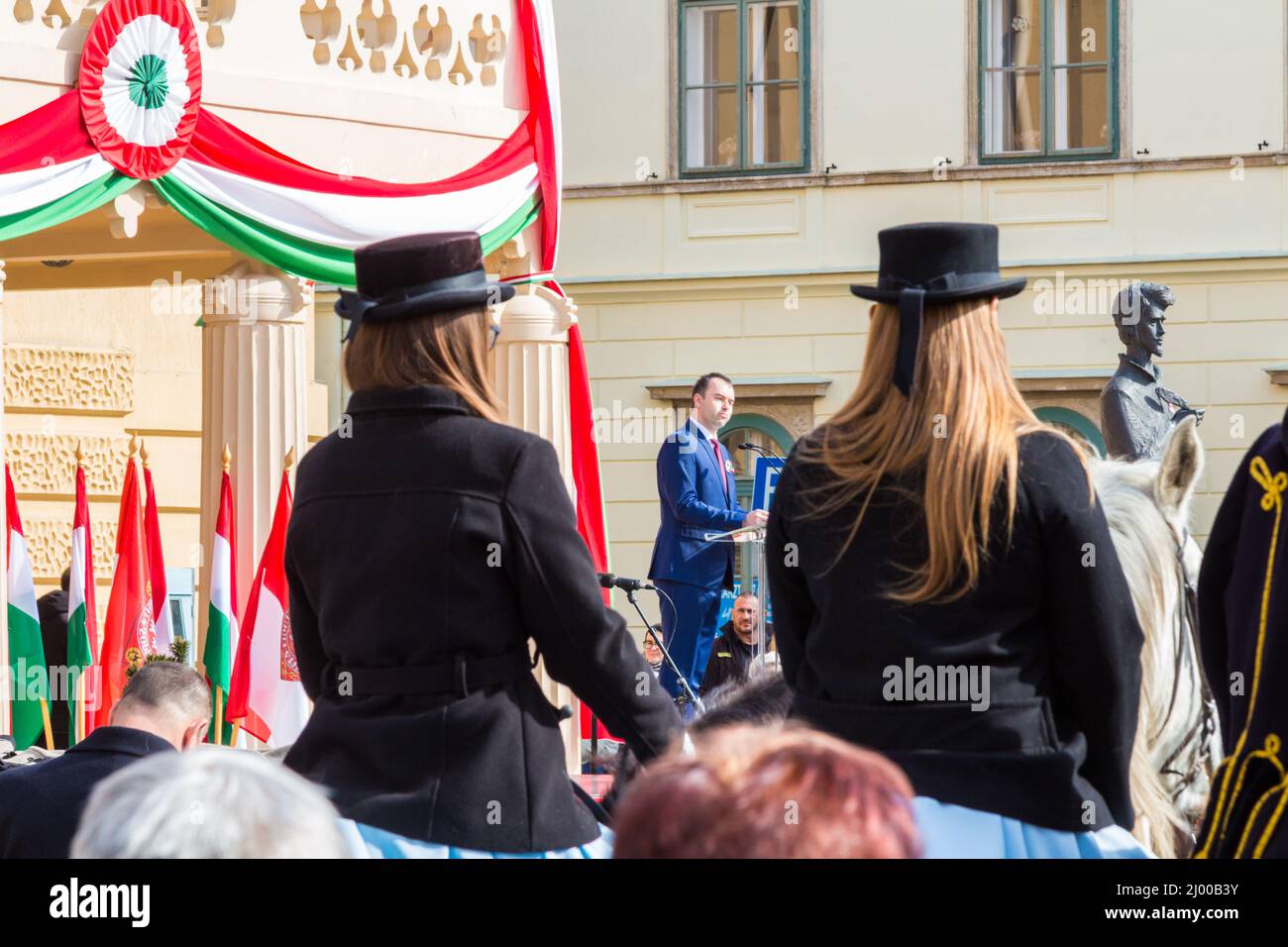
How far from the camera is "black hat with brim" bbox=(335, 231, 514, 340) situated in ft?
10.5

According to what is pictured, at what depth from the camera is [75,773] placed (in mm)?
3871

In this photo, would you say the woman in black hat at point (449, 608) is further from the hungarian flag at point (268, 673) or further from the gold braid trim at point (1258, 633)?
the hungarian flag at point (268, 673)

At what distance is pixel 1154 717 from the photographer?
3434mm

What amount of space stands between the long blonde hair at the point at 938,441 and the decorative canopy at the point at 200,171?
445 cm

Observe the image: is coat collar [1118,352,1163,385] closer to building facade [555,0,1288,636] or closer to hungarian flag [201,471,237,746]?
hungarian flag [201,471,237,746]

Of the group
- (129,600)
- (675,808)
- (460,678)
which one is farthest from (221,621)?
(675,808)

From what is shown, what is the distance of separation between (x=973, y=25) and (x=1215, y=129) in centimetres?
223

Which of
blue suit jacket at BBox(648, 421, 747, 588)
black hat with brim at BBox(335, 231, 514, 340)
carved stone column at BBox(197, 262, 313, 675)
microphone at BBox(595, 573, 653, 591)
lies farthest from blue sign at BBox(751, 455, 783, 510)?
black hat with brim at BBox(335, 231, 514, 340)

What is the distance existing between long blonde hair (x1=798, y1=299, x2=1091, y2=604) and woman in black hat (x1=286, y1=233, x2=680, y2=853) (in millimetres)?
425

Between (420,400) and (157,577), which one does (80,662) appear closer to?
(157,577)

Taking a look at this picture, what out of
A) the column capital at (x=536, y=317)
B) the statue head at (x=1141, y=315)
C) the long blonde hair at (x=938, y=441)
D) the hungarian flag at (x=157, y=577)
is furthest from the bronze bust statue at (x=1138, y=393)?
the hungarian flag at (x=157, y=577)
